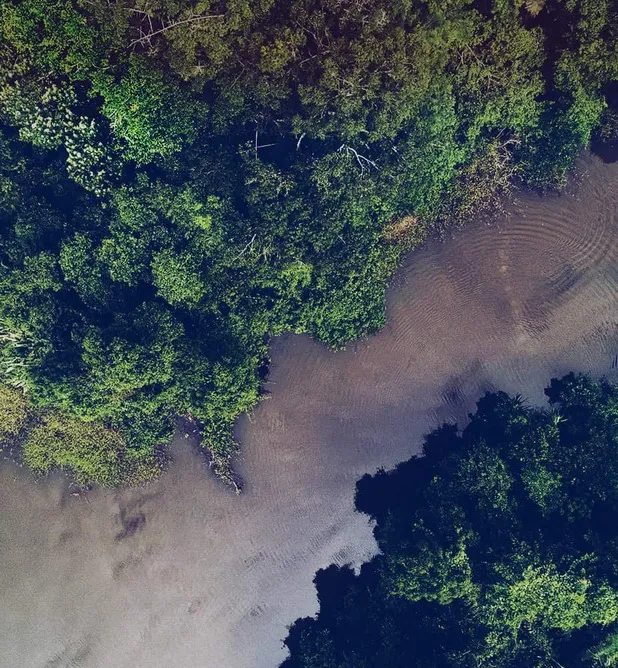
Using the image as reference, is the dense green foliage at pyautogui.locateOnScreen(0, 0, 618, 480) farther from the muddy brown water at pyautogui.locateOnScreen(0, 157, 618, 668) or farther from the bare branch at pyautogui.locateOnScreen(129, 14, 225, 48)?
the muddy brown water at pyautogui.locateOnScreen(0, 157, 618, 668)

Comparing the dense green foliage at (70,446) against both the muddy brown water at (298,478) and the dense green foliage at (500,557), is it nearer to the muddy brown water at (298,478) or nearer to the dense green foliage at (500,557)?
the muddy brown water at (298,478)

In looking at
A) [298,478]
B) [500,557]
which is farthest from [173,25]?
[500,557]

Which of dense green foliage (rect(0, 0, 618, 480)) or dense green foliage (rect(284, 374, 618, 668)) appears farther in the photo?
dense green foliage (rect(0, 0, 618, 480))

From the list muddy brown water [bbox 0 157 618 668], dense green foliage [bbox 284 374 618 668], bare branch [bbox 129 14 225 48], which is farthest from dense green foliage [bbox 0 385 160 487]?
bare branch [bbox 129 14 225 48]

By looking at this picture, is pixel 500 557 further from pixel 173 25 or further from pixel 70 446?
pixel 173 25

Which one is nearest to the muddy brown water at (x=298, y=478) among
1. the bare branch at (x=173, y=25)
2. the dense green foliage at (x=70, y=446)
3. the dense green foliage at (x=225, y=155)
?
the dense green foliage at (x=70, y=446)

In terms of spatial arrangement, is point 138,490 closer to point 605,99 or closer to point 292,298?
point 292,298
